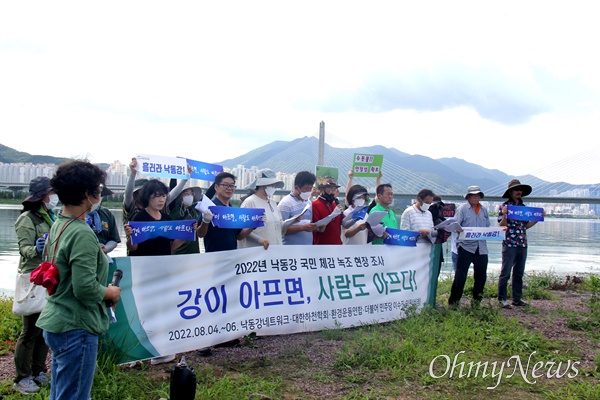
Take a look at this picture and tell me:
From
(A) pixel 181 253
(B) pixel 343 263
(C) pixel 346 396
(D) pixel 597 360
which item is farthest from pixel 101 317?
(D) pixel 597 360

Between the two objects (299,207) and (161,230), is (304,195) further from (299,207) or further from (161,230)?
(161,230)

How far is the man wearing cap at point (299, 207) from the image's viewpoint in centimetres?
517

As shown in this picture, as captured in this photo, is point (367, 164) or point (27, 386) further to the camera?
point (367, 164)

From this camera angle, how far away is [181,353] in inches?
159

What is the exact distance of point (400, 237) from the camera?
18.7 ft

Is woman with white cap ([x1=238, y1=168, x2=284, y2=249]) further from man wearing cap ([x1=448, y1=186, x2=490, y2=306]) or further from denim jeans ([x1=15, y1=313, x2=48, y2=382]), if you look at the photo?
man wearing cap ([x1=448, y1=186, x2=490, y2=306])

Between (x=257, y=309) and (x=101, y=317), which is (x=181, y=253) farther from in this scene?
(x=101, y=317)

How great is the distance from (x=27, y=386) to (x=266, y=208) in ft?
8.27

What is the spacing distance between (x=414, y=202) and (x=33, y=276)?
195 inches

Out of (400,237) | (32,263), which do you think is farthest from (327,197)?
(32,263)

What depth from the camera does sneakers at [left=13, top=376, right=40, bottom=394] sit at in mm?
3170

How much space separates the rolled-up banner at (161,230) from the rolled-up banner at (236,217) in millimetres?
222

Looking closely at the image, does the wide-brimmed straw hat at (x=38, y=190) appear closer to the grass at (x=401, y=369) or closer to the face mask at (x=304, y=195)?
the grass at (x=401, y=369)

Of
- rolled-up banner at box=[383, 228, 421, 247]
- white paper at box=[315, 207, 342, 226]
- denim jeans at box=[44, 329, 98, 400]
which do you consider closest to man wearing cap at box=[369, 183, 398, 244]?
rolled-up banner at box=[383, 228, 421, 247]
